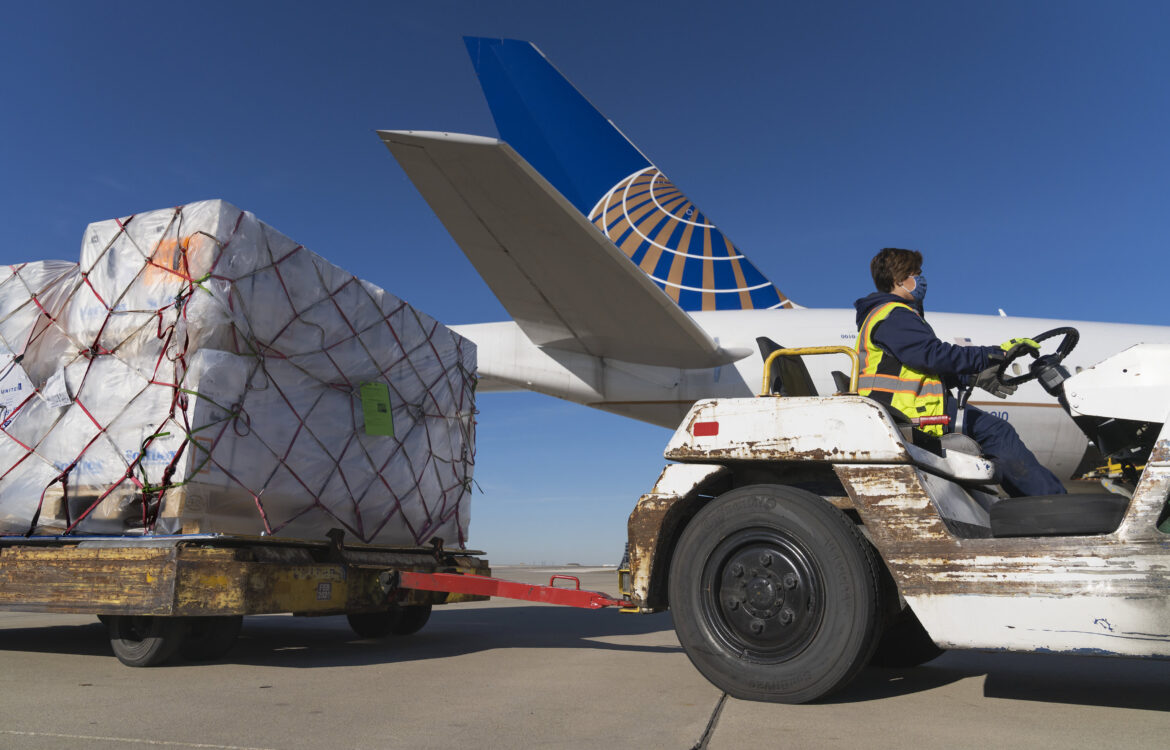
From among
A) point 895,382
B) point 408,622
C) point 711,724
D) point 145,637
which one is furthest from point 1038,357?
point 408,622

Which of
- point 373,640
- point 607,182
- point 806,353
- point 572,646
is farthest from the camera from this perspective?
point 607,182

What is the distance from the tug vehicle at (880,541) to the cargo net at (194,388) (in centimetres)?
225

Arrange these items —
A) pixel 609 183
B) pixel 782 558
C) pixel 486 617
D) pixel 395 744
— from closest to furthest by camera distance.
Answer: pixel 395 744 < pixel 782 558 < pixel 486 617 < pixel 609 183

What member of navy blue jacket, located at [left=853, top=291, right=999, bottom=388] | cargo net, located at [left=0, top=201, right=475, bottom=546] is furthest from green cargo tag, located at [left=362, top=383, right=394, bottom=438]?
navy blue jacket, located at [left=853, top=291, right=999, bottom=388]

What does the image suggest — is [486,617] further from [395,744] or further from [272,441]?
[395,744]

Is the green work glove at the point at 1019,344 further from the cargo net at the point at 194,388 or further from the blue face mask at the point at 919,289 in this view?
the cargo net at the point at 194,388

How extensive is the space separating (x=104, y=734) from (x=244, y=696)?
777mm

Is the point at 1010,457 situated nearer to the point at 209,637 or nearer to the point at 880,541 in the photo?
the point at 880,541

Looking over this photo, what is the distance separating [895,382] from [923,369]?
0.58 ft

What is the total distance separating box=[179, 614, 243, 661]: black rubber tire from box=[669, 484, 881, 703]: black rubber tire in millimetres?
2597

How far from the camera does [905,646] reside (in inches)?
167

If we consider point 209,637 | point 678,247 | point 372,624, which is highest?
point 678,247

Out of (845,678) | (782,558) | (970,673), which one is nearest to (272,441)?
(782,558)

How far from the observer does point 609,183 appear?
13.3 metres
